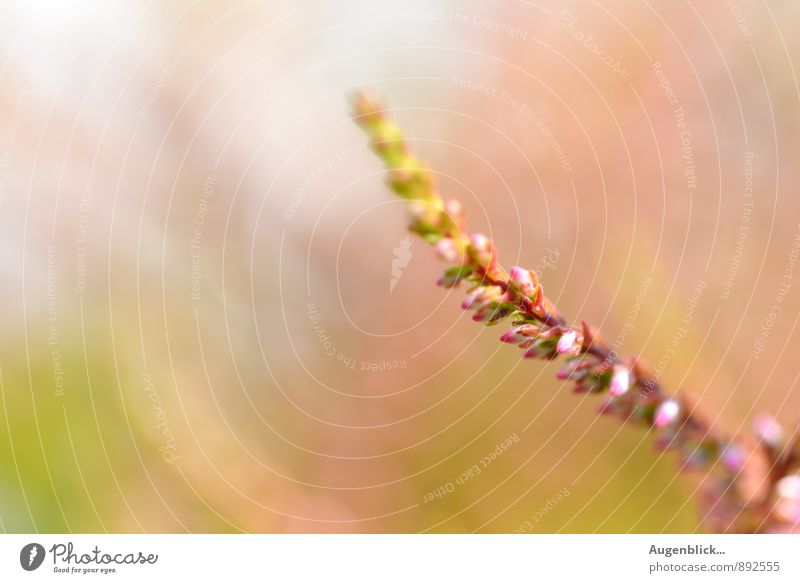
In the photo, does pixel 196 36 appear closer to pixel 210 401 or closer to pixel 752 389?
pixel 210 401

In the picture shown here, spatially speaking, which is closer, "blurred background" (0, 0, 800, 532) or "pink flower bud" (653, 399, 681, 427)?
"pink flower bud" (653, 399, 681, 427)

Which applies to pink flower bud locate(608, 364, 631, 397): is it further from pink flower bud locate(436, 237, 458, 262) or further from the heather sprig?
pink flower bud locate(436, 237, 458, 262)

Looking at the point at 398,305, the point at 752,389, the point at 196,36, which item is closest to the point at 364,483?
the point at 398,305

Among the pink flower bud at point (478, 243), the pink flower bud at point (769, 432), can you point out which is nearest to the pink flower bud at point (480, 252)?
the pink flower bud at point (478, 243)
